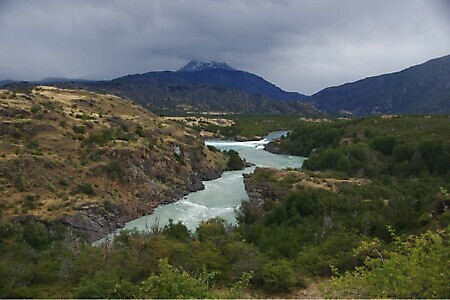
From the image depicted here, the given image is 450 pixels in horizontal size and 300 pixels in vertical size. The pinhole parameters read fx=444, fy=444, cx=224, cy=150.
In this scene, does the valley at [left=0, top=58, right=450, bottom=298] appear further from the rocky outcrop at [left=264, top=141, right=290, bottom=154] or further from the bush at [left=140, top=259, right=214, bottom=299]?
the rocky outcrop at [left=264, top=141, right=290, bottom=154]

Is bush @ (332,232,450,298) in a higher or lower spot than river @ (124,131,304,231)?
higher

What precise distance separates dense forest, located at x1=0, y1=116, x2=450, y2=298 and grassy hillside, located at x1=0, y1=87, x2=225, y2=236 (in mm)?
5592

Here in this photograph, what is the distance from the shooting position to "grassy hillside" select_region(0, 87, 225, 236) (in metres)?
44.8

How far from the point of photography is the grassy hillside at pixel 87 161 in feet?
147

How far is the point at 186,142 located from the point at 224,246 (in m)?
50.8

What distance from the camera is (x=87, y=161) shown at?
54094mm

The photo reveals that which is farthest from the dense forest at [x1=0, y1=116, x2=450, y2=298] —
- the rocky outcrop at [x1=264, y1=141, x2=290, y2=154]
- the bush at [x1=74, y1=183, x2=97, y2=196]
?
the rocky outcrop at [x1=264, y1=141, x2=290, y2=154]

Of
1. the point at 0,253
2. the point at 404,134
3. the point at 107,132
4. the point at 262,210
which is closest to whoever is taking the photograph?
the point at 0,253

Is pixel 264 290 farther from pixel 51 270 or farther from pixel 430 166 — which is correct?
pixel 430 166

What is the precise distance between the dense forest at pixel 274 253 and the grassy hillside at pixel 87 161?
220 inches

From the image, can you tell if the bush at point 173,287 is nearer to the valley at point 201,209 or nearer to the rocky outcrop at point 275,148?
the valley at point 201,209

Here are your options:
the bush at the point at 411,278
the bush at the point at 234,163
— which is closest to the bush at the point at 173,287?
the bush at the point at 411,278

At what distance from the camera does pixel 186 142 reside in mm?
74562

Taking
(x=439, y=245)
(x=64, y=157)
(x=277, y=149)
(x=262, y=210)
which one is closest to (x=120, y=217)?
(x=64, y=157)
